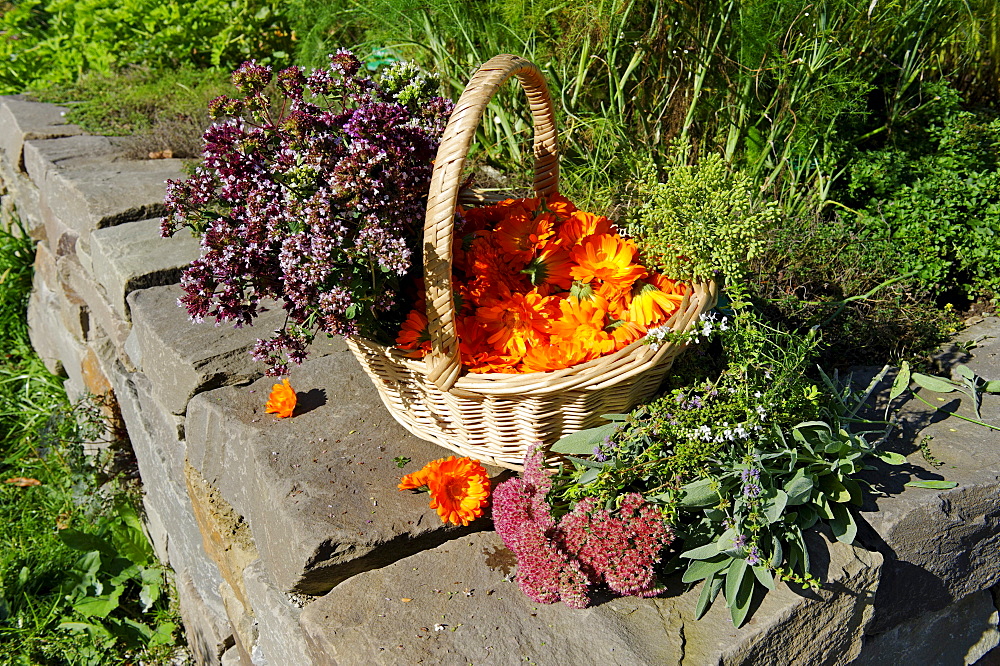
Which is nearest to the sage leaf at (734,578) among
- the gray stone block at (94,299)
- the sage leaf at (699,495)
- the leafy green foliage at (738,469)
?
the leafy green foliage at (738,469)

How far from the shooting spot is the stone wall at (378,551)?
4.82 feet

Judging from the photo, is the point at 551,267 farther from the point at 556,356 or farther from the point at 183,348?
the point at 183,348

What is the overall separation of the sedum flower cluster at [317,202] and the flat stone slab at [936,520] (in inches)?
46.6

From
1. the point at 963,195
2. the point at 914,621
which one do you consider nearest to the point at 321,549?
the point at 914,621

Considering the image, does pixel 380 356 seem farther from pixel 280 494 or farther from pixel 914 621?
pixel 914 621

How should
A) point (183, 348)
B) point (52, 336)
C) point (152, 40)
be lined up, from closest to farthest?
point (183, 348), point (52, 336), point (152, 40)

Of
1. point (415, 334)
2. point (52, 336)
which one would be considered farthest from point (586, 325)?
point (52, 336)

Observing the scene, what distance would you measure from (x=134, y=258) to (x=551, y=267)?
72.2 inches

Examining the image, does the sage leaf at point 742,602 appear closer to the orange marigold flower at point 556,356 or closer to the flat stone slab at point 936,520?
the flat stone slab at point 936,520

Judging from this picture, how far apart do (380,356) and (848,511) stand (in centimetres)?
105

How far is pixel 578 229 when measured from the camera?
1.75 meters

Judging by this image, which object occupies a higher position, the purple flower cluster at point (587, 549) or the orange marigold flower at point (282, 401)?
the purple flower cluster at point (587, 549)

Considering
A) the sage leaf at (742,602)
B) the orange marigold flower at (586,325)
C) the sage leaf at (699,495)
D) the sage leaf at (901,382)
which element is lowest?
the sage leaf at (742,602)

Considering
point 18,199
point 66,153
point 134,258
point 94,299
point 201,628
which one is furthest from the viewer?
point 18,199
